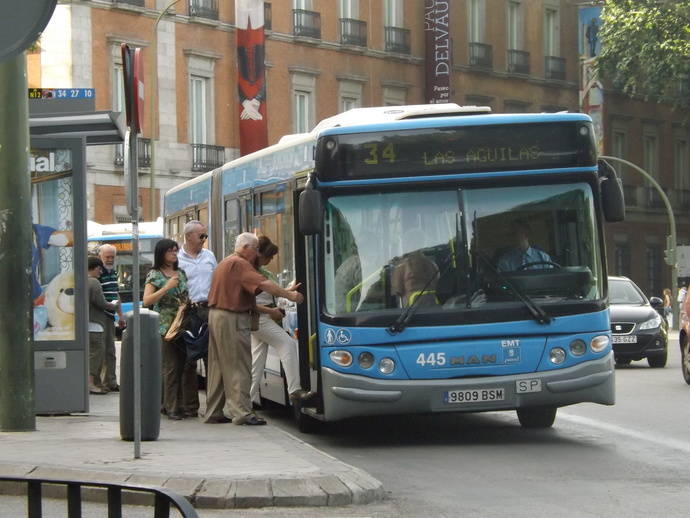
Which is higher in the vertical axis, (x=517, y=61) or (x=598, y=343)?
(x=517, y=61)

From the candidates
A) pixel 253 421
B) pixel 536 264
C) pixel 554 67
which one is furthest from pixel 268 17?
pixel 536 264

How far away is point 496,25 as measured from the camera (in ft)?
209

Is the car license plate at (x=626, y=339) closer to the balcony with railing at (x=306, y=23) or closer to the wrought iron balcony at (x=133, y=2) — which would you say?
the wrought iron balcony at (x=133, y=2)

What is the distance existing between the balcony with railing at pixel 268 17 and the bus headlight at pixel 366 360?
4202cm

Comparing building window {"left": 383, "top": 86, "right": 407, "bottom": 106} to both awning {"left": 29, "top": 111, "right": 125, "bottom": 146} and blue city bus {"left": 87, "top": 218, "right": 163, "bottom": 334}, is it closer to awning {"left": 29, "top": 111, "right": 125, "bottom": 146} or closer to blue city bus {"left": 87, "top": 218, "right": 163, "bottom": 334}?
blue city bus {"left": 87, "top": 218, "right": 163, "bottom": 334}

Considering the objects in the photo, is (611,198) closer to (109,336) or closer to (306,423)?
(306,423)

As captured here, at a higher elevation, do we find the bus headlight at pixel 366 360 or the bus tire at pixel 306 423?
the bus headlight at pixel 366 360

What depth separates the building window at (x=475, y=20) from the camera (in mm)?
62312

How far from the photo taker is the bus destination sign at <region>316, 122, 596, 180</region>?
42.7 ft

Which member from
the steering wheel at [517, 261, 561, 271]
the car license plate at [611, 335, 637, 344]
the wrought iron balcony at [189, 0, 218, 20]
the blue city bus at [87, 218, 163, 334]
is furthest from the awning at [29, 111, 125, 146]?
the wrought iron balcony at [189, 0, 218, 20]

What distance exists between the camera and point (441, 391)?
12.8 metres

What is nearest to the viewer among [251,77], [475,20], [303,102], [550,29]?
[251,77]

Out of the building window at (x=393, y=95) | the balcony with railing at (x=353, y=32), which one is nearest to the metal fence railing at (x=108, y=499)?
the balcony with railing at (x=353, y=32)

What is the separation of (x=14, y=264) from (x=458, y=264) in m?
3.41
